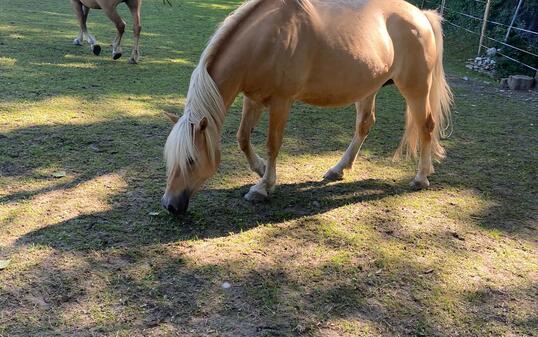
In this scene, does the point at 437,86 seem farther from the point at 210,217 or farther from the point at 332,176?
the point at 210,217

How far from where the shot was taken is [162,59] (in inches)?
300

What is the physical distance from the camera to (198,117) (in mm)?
2830

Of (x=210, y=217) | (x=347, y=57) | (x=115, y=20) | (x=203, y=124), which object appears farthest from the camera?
(x=115, y=20)

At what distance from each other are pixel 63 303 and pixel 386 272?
5.71ft

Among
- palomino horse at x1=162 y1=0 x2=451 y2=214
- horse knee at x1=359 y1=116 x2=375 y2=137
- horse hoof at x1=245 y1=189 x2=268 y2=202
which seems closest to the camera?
palomino horse at x1=162 y1=0 x2=451 y2=214

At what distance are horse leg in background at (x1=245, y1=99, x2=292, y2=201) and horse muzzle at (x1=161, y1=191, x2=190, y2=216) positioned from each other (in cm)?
64

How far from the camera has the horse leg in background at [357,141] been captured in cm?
396

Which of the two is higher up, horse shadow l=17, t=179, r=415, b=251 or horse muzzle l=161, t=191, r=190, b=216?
horse muzzle l=161, t=191, r=190, b=216

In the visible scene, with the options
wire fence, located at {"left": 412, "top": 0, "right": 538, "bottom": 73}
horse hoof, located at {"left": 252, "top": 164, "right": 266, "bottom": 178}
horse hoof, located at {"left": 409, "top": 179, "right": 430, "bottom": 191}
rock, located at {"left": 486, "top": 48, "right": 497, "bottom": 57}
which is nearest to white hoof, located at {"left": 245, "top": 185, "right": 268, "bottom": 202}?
horse hoof, located at {"left": 252, "top": 164, "right": 266, "bottom": 178}

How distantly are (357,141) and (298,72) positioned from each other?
3.68 ft

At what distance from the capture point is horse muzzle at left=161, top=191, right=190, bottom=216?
2.91 m

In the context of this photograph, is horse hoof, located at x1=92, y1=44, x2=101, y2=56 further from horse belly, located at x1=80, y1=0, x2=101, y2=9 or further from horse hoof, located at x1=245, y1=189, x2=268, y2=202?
horse hoof, located at x1=245, y1=189, x2=268, y2=202

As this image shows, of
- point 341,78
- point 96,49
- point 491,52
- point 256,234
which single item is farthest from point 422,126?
point 491,52

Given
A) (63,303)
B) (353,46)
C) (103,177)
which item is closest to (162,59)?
(103,177)
